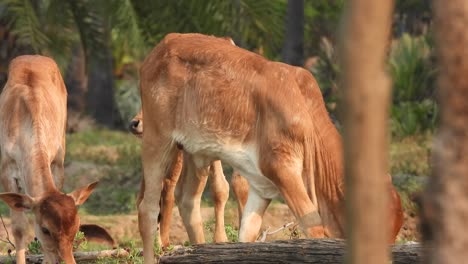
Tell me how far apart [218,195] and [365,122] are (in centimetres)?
719

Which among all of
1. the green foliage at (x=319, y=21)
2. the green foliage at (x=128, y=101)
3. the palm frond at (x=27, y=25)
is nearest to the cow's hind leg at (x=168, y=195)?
the palm frond at (x=27, y=25)

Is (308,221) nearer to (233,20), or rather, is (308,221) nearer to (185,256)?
(185,256)

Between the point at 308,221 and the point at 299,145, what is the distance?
568 mm

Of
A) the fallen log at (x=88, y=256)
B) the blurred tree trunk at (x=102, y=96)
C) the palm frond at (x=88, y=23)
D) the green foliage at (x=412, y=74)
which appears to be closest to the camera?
the fallen log at (x=88, y=256)

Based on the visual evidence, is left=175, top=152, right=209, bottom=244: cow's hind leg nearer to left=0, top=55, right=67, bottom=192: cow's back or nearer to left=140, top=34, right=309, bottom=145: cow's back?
left=140, top=34, right=309, bottom=145: cow's back

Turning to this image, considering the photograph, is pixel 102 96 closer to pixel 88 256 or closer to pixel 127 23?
pixel 127 23

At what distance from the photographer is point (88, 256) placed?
1048cm

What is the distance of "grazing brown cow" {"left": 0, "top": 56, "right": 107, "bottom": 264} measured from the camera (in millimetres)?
9797

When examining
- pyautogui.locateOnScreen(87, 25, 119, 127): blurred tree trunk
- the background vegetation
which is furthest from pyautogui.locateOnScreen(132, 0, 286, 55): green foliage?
pyautogui.locateOnScreen(87, 25, 119, 127): blurred tree trunk

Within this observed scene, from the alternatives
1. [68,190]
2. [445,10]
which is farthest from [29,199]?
[68,190]

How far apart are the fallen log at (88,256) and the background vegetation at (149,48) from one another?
5.38m

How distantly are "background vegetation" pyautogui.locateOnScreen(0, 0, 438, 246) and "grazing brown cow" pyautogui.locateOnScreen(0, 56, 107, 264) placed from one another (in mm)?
4598

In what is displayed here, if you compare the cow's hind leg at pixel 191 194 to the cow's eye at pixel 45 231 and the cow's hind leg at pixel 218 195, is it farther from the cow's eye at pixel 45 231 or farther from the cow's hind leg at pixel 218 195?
the cow's eye at pixel 45 231

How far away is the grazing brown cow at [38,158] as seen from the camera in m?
9.80
